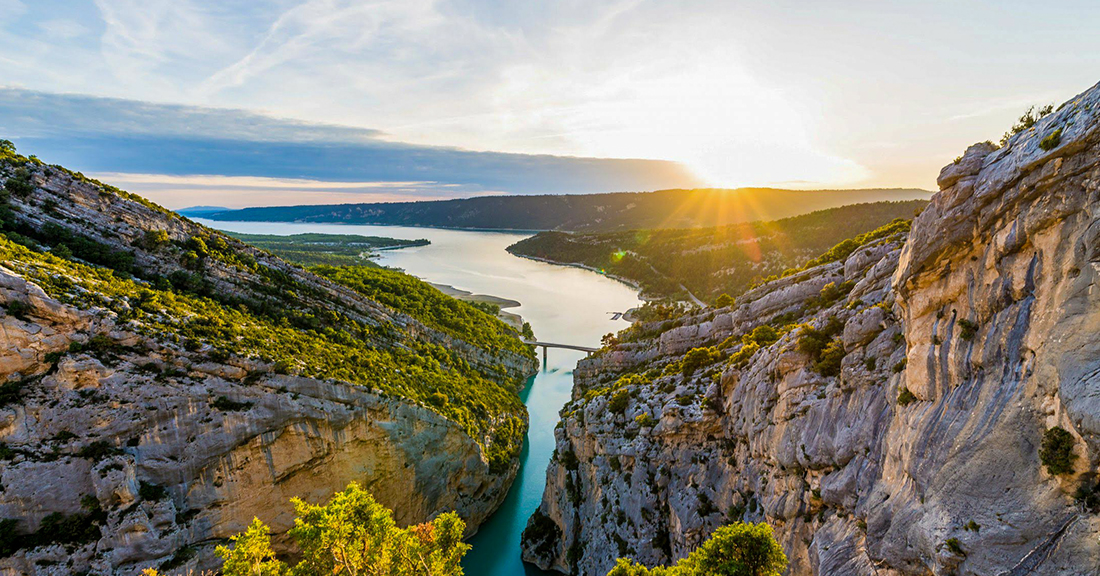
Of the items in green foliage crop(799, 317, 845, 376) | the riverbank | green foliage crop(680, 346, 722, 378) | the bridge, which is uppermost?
green foliage crop(799, 317, 845, 376)

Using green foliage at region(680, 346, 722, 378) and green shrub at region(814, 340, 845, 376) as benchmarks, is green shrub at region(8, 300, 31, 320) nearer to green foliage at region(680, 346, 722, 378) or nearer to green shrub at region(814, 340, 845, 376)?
green foliage at region(680, 346, 722, 378)

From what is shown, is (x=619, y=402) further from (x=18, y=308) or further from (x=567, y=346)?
(x=567, y=346)

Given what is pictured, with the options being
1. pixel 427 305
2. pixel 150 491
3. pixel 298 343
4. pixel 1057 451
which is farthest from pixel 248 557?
pixel 427 305

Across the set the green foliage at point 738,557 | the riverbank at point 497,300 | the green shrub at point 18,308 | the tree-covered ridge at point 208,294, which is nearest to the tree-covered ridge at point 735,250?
the riverbank at point 497,300

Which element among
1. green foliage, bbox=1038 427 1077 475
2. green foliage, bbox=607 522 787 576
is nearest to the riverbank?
green foliage, bbox=607 522 787 576

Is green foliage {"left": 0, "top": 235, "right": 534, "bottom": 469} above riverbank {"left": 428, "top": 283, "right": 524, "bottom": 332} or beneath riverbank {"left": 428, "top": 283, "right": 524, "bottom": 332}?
above

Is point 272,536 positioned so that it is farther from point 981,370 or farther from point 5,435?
point 981,370

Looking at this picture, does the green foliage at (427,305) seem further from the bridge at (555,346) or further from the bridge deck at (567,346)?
the bridge deck at (567,346)
